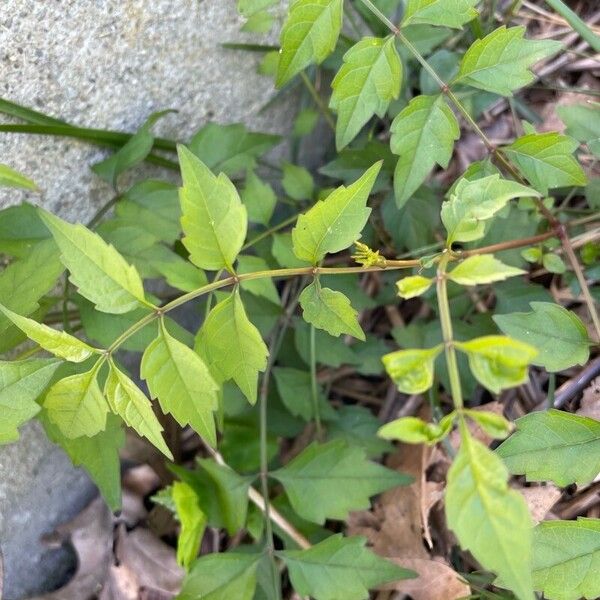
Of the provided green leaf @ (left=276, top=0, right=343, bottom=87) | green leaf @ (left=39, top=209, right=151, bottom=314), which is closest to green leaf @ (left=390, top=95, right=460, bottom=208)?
green leaf @ (left=276, top=0, right=343, bottom=87)

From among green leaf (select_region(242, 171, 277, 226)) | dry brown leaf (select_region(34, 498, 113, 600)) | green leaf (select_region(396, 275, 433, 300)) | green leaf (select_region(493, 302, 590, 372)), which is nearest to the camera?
green leaf (select_region(396, 275, 433, 300))

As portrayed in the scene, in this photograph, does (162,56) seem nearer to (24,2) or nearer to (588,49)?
(24,2)

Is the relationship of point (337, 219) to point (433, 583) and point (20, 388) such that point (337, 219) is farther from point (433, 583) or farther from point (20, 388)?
point (433, 583)

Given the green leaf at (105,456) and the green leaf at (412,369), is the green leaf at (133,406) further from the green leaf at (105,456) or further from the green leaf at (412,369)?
the green leaf at (412,369)

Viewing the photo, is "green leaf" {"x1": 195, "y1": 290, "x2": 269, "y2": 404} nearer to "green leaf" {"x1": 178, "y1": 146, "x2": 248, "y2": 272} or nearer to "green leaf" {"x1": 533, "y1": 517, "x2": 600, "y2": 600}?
"green leaf" {"x1": 178, "y1": 146, "x2": 248, "y2": 272}

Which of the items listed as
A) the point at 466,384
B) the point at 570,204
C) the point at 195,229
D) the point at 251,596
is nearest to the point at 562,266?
the point at 466,384

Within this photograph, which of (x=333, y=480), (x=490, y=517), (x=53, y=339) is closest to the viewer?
(x=490, y=517)

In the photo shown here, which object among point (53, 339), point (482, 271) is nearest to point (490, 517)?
point (482, 271)
